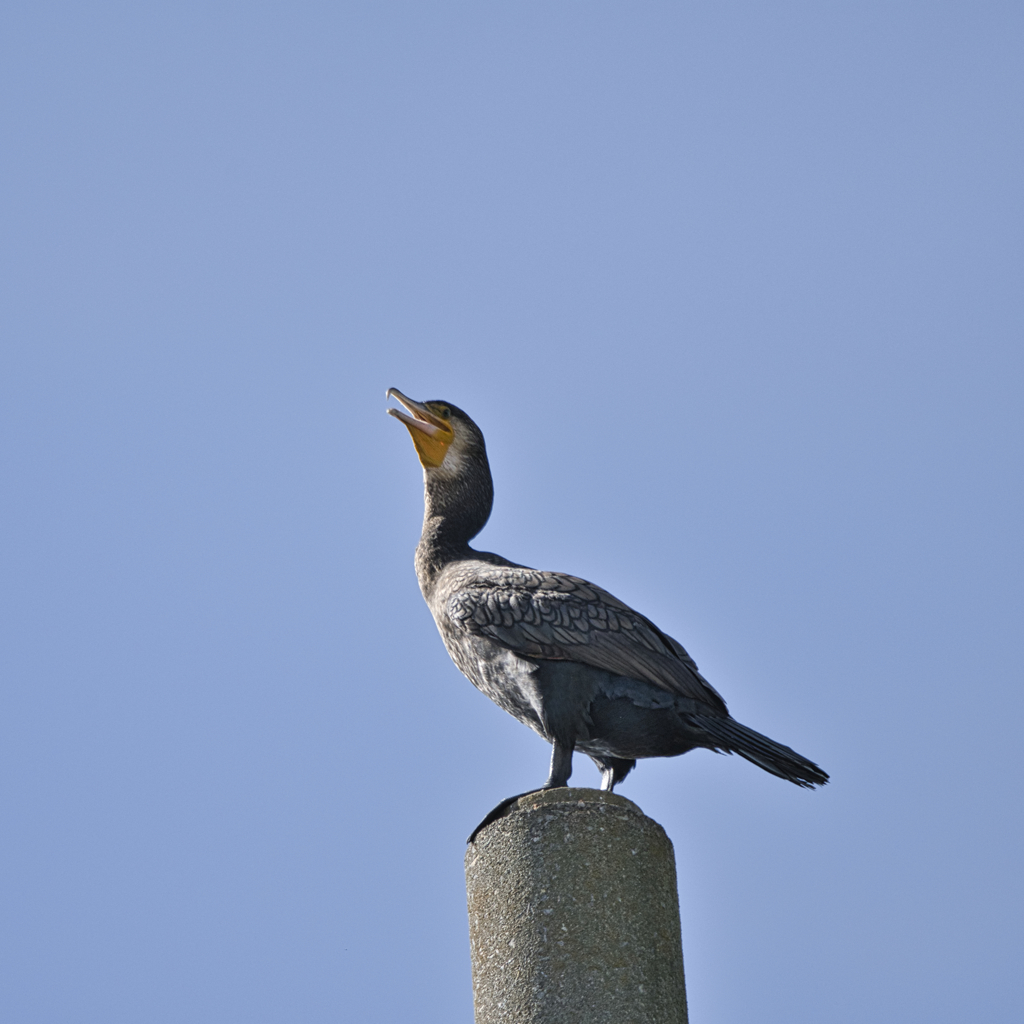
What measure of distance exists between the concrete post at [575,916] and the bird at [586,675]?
0.75 meters

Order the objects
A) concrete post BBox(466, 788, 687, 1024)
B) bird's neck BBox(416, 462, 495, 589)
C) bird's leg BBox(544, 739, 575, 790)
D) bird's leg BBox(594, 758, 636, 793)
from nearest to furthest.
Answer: concrete post BBox(466, 788, 687, 1024) → bird's leg BBox(544, 739, 575, 790) → bird's leg BBox(594, 758, 636, 793) → bird's neck BBox(416, 462, 495, 589)

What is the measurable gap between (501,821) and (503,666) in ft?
3.93

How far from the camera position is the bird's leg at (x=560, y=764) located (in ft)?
21.8

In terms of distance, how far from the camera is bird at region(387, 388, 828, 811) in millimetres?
6898

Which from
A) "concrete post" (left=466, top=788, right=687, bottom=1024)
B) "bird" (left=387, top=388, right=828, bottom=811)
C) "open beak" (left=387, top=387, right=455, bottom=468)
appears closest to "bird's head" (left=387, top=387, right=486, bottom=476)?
"open beak" (left=387, top=387, right=455, bottom=468)

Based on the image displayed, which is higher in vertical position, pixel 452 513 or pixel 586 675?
pixel 452 513

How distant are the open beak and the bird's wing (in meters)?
1.15

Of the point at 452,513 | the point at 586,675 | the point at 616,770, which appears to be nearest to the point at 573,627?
the point at 586,675

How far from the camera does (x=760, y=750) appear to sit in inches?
272

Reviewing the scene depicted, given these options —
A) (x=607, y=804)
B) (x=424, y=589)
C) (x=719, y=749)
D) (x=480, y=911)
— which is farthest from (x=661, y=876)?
(x=424, y=589)

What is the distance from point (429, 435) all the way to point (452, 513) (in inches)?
19.8

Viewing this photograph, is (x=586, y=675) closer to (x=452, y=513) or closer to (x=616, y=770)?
(x=616, y=770)

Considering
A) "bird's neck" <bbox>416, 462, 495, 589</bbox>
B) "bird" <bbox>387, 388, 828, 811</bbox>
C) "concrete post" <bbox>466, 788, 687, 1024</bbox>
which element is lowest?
"concrete post" <bbox>466, 788, 687, 1024</bbox>

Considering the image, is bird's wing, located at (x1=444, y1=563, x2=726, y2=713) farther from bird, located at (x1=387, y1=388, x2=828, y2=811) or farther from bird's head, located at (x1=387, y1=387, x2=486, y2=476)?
bird's head, located at (x1=387, y1=387, x2=486, y2=476)
